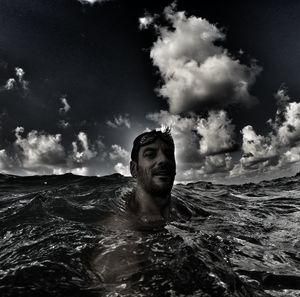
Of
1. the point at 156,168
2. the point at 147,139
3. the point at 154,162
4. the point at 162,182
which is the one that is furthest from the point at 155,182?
the point at 147,139

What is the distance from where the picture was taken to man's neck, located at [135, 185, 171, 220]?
4996 mm

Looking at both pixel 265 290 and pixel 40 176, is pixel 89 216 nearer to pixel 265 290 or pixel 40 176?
pixel 265 290

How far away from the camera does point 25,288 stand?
7.79ft

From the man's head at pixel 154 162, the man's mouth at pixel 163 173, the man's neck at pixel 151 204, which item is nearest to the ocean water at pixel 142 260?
the man's neck at pixel 151 204

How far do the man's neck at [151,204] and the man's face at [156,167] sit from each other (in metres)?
0.11

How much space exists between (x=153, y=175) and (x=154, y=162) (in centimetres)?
24

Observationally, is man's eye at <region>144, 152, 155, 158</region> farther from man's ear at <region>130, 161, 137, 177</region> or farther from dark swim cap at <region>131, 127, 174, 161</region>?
man's ear at <region>130, 161, 137, 177</region>

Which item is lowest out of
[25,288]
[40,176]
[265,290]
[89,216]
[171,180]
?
[265,290]

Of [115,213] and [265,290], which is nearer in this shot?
[265,290]

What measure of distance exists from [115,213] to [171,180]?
4.33ft

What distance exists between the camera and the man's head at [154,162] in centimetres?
486

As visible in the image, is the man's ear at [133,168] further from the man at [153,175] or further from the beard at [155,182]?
the beard at [155,182]

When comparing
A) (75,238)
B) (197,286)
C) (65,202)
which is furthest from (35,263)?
(65,202)

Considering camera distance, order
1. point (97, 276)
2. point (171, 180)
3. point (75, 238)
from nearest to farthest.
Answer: point (97, 276), point (75, 238), point (171, 180)
